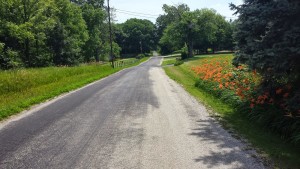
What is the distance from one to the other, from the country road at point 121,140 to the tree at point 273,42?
208cm

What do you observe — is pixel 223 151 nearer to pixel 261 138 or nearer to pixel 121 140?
pixel 261 138

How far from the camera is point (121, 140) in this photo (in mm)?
6547

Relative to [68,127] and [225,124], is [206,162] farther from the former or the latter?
[68,127]

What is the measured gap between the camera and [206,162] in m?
5.17

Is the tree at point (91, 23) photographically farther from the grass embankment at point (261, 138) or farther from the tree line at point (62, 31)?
the grass embankment at point (261, 138)

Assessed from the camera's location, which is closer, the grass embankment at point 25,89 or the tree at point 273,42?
the tree at point 273,42

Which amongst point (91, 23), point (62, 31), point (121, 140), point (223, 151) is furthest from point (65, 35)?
point (223, 151)

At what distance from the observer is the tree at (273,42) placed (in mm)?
6402

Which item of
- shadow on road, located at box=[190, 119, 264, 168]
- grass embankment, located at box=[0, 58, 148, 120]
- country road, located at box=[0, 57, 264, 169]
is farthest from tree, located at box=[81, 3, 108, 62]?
shadow on road, located at box=[190, 119, 264, 168]

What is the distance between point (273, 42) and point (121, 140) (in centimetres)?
466

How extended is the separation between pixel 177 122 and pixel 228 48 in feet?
247

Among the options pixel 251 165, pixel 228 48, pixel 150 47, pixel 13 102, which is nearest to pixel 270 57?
pixel 251 165

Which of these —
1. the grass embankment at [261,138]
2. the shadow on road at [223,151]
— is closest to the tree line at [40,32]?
the grass embankment at [261,138]

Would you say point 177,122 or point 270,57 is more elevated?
point 270,57
